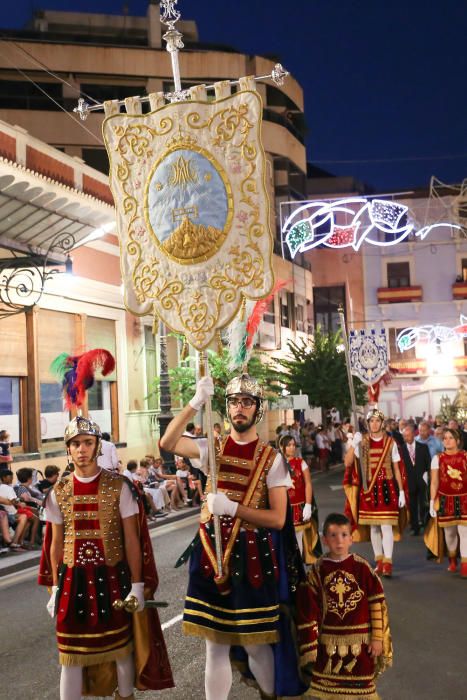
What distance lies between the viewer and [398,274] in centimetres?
4844

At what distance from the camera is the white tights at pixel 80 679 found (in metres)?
4.75

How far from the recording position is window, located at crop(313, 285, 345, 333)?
49812mm

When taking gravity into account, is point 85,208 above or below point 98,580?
above

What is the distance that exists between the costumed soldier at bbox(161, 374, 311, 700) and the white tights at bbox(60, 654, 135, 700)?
0.40m

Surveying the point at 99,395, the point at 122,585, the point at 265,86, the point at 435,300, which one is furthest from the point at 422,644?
the point at 435,300

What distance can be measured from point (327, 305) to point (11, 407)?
33.3 meters

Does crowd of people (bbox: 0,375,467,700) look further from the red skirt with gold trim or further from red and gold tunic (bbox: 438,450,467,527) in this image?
red and gold tunic (bbox: 438,450,467,527)

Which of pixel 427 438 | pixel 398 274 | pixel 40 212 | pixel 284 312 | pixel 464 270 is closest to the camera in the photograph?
pixel 427 438

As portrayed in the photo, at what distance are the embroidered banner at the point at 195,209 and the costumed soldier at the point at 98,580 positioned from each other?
44.9 inches

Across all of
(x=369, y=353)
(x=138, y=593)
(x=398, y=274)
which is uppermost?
(x=398, y=274)

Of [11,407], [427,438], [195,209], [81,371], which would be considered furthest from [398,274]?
[195,209]

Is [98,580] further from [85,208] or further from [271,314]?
[271,314]

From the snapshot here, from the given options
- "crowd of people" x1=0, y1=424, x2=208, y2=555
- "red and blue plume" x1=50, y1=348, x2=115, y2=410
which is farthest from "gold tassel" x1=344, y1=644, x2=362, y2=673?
"red and blue plume" x1=50, y1=348, x2=115, y2=410

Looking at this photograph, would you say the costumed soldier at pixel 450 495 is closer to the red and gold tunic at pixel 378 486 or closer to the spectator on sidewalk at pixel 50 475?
the red and gold tunic at pixel 378 486
